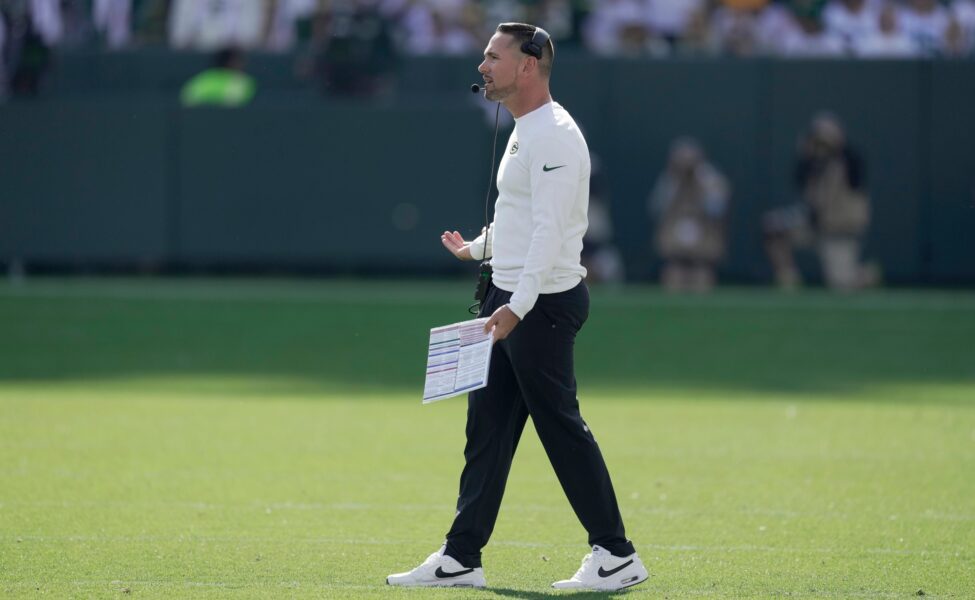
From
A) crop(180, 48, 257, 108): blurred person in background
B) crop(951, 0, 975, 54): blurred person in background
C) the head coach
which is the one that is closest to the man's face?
the head coach

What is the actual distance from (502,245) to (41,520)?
2897 mm

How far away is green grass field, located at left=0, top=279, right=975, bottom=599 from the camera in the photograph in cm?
685

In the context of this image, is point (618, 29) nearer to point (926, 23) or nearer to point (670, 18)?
point (670, 18)

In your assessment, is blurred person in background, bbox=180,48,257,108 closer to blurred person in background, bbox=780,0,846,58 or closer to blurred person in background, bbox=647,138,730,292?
blurred person in background, bbox=647,138,730,292

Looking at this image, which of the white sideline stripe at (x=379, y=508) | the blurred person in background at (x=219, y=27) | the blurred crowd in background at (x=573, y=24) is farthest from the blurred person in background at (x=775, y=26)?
the white sideline stripe at (x=379, y=508)

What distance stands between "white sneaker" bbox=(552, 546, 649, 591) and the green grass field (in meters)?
0.15

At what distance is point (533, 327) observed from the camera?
624 cm

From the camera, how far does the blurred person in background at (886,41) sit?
2184 centimetres

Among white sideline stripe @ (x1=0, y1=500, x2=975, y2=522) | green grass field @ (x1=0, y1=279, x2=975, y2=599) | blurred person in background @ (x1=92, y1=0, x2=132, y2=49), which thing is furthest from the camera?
blurred person in background @ (x1=92, y1=0, x2=132, y2=49)

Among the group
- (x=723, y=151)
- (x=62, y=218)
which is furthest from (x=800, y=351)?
(x=62, y=218)

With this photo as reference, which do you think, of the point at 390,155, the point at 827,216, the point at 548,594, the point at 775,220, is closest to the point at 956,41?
the point at 827,216

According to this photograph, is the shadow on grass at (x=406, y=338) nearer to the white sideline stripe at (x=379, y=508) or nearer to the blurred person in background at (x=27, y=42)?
the blurred person in background at (x=27, y=42)

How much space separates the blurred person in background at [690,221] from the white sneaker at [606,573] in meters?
14.7

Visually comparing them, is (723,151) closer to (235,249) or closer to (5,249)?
(235,249)
